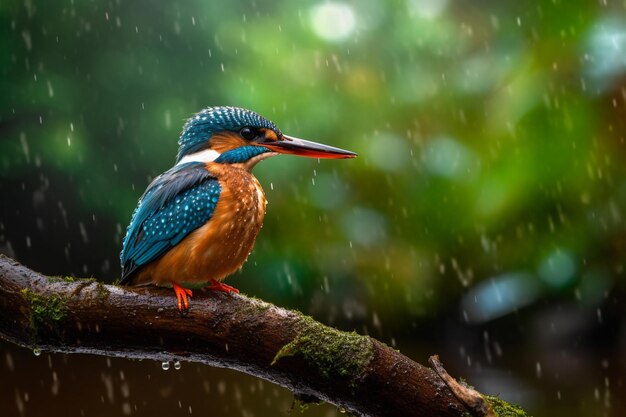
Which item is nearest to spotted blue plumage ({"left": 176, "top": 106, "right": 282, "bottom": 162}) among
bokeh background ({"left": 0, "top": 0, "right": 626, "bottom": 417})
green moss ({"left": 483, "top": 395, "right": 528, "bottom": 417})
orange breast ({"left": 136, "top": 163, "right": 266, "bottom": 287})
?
orange breast ({"left": 136, "top": 163, "right": 266, "bottom": 287})

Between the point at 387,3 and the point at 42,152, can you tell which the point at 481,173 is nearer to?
the point at 387,3

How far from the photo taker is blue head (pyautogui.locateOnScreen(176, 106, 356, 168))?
1.68m

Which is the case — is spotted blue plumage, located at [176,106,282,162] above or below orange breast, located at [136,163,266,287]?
above

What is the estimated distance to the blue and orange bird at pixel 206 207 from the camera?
Result: 1.54 meters

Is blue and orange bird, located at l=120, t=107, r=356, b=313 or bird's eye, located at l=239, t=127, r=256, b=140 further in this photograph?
bird's eye, located at l=239, t=127, r=256, b=140

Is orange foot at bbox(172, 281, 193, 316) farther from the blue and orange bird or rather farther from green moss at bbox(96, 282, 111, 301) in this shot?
green moss at bbox(96, 282, 111, 301)

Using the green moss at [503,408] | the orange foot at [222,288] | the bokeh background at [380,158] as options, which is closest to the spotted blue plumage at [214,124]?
the orange foot at [222,288]

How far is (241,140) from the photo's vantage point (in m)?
1.71

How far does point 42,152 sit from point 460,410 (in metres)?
3.21

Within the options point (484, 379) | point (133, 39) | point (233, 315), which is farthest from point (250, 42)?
point (233, 315)

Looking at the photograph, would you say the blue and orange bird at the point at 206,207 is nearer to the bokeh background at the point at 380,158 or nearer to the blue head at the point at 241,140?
the blue head at the point at 241,140

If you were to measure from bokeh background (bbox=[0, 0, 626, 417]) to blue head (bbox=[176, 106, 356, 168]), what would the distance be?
2405 mm

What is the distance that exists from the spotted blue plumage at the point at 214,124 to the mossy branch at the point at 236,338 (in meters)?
0.46

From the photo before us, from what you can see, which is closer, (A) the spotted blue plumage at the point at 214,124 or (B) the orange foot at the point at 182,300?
(B) the orange foot at the point at 182,300
